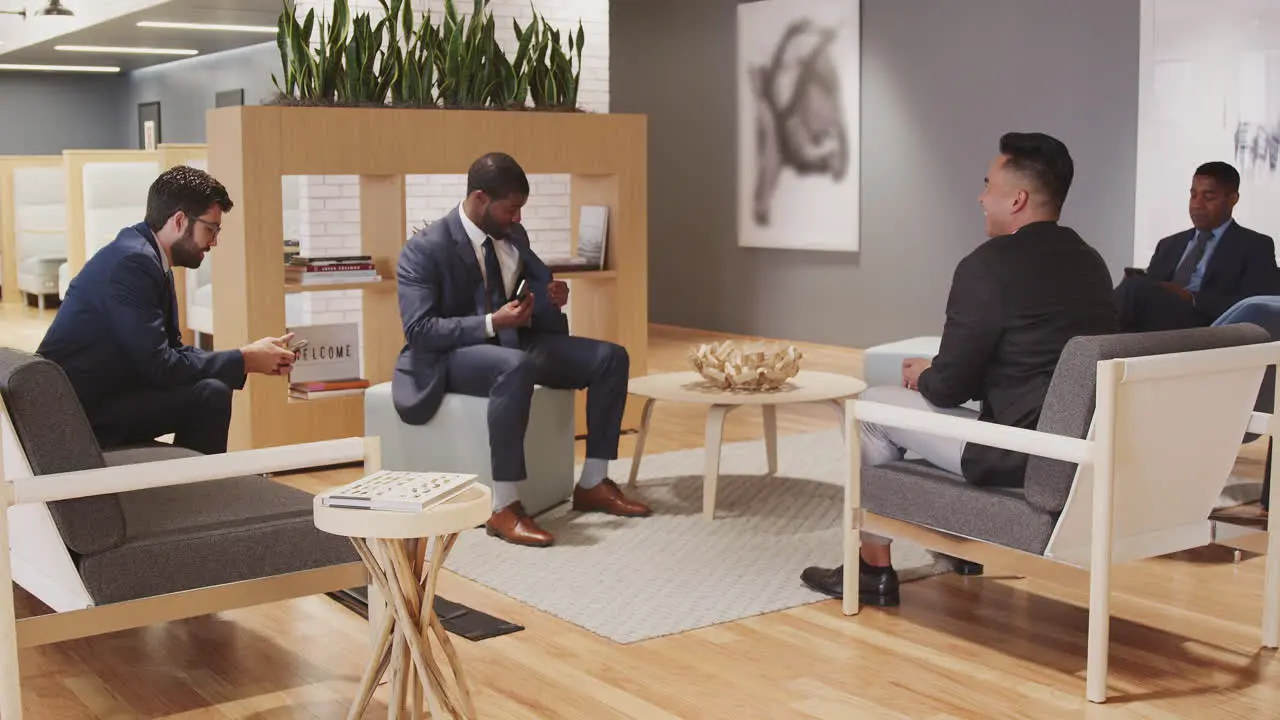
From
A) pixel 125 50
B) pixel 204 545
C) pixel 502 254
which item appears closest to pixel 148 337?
pixel 204 545

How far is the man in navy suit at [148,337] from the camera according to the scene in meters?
3.80

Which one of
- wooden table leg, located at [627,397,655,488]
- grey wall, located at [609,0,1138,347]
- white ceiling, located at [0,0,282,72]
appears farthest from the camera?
white ceiling, located at [0,0,282,72]

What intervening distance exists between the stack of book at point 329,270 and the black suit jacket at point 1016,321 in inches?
121

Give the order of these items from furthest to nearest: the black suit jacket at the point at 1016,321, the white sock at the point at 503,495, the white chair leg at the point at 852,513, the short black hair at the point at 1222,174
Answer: the short black hair at the point at 1222,174 → the white sock at the point at 503,495 → the white chair leg at the point at 852,513 → the black suit jacket at the point at 1016,321

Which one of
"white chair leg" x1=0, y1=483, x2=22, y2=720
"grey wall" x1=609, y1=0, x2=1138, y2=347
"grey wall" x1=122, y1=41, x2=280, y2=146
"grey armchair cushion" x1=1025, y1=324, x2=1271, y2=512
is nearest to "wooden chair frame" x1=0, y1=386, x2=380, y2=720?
"white chair leg" x1=0, y1=483, x2=22, y2=720

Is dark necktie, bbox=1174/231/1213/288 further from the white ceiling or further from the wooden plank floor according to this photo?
the white ceiling

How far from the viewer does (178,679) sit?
11.3 feet

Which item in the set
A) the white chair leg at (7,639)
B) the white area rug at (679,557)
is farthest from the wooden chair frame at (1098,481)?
the white chair leg at (7,639)

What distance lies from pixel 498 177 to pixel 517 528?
1.18m

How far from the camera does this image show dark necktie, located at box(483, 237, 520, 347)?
5.04m

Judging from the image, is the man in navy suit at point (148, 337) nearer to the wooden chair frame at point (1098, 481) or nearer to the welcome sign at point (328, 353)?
the wooden chair frame at point (1098, 481)

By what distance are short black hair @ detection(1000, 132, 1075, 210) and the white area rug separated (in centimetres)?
124

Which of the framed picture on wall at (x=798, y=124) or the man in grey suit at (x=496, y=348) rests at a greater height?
the framed picture on wall at (x=798, y=124)

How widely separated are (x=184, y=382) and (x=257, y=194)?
1.88 metres
